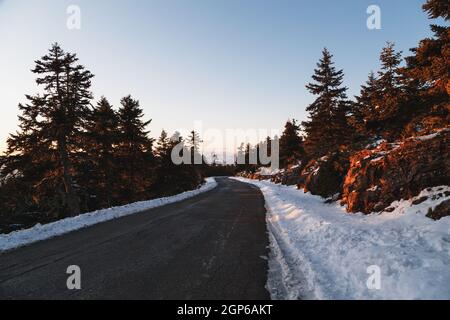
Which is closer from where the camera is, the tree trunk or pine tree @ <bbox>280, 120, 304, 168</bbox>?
the tree trunk

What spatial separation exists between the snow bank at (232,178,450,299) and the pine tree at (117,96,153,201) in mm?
20466

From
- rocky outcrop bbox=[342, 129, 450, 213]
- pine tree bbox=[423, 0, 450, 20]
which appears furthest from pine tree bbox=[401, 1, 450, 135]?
rocky outcrop bbox=[342, 129, 450, 213]

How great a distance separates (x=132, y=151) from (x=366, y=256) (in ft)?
81.8

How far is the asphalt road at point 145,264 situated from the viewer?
495 centimetres

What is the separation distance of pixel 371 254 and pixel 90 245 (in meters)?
7.39

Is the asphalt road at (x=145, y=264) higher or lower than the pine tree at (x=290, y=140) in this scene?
lower

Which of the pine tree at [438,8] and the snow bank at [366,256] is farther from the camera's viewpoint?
the pine tree at [438,8]

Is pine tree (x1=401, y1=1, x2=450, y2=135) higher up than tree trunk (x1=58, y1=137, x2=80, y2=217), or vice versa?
pine tree (x1=401, y1=1, x2=450, y2=135)

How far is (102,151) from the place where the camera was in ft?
80.6

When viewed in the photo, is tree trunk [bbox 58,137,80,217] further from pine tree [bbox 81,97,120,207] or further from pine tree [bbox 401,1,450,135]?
pine tree [bbox 401,1,450,135]

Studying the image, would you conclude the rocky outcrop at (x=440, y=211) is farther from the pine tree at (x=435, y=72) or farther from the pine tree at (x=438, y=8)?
the pine tree at (x=438, y=8)

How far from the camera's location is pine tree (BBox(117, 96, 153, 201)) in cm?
2725

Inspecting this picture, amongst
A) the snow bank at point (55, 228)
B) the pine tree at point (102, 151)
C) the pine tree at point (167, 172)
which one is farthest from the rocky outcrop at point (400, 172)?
the pine tree at point (167, 172)

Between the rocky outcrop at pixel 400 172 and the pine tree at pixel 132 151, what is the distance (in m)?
20.6
